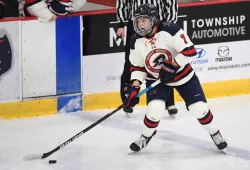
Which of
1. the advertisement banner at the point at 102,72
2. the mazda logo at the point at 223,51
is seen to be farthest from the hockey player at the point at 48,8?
the mazda logo at the point at 223,51

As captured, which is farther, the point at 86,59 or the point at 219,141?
the point at 86,59

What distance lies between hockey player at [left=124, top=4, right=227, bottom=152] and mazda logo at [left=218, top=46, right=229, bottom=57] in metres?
1.63

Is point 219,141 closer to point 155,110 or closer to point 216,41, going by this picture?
point 155,110

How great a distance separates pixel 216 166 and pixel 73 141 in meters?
1.18

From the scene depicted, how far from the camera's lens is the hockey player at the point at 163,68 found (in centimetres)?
593

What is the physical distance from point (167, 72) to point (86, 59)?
1461 millimetres

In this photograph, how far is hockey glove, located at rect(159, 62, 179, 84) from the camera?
5.92 meters

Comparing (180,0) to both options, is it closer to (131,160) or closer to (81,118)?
(81,118)

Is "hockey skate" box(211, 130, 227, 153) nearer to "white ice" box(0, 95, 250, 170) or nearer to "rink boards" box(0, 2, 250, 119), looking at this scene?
"white ice" box(0, 95, 250, 170)

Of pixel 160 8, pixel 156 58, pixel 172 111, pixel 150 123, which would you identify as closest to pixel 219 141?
pixel 150 123

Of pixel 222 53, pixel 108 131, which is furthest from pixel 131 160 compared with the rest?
pixel 222 53

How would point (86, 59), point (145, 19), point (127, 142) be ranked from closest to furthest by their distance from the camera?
point (145, 19) < point (127, 142) < point (86, 59)

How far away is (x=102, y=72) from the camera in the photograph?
7.34 metres

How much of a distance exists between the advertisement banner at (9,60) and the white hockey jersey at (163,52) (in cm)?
129
